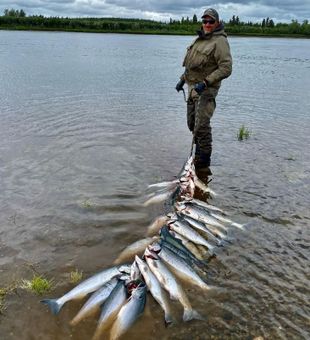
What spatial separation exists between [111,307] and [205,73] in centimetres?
584

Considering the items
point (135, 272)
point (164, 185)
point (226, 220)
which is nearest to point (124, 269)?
point (135, 272)

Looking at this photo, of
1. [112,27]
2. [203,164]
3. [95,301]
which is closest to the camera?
[95,301]

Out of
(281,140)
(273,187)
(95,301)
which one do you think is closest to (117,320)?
(95,301)

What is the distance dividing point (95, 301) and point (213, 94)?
18.5 feet

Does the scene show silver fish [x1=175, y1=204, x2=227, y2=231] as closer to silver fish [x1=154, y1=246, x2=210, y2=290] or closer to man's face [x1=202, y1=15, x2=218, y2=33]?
silver fish [x1=154, y1=246, x2=210, y2=290]

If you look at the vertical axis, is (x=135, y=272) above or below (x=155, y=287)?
above

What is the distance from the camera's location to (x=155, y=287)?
5.43 meters

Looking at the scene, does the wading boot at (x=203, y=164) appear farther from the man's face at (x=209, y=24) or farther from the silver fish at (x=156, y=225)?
the silver fish at (x=156, y=225)

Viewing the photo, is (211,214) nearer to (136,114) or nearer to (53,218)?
(53,218)

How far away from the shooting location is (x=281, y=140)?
514 inches

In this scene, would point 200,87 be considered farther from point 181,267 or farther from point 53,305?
point 53,305

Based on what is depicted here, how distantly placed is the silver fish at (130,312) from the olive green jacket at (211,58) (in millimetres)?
A: 5162

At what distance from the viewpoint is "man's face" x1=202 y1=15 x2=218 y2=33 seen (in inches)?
343

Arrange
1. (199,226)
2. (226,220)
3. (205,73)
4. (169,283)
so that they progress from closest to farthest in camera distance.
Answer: (169,283)
(199,226)
(226,220)
(205,73)
